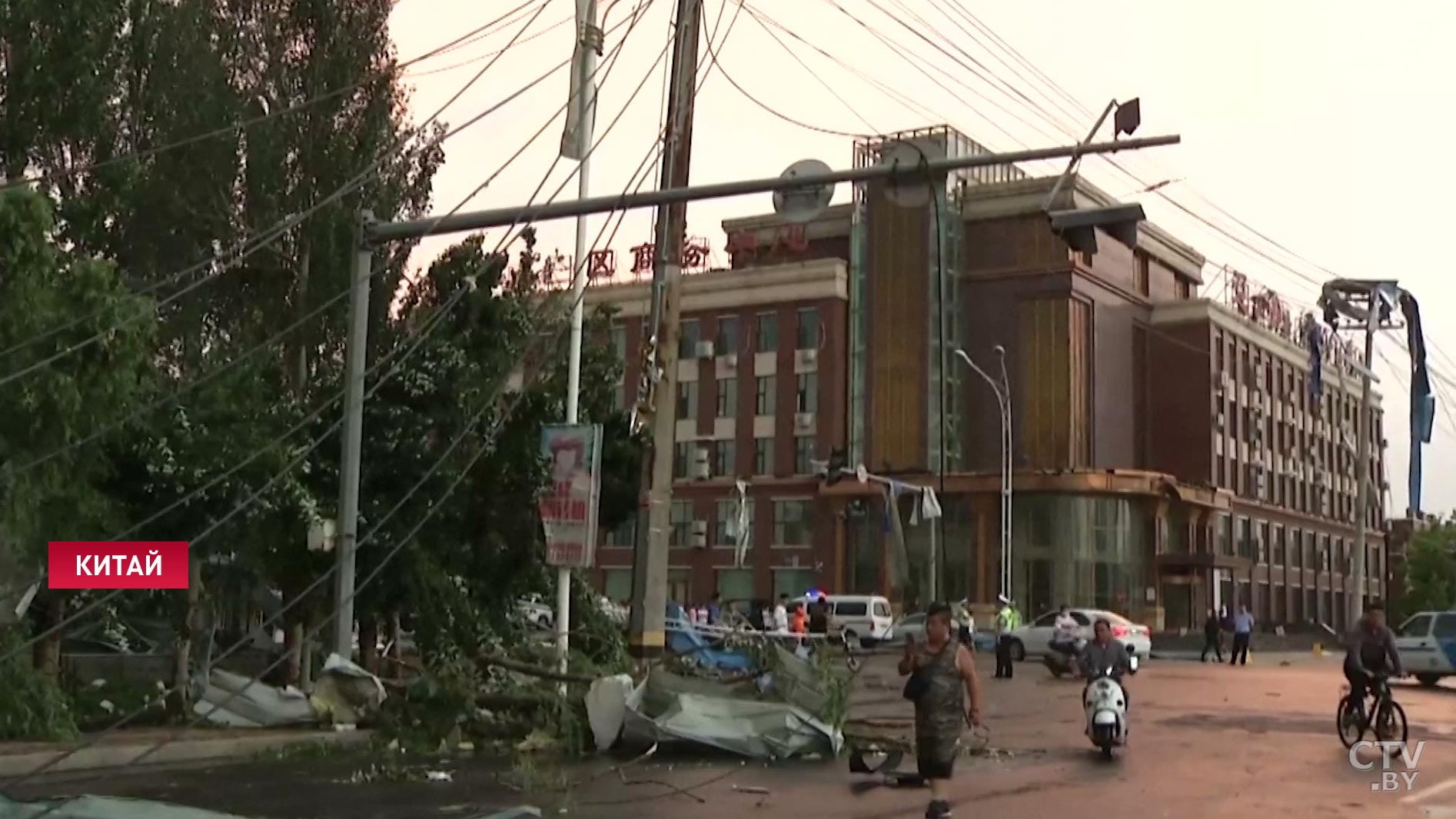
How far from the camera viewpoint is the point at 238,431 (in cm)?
1980

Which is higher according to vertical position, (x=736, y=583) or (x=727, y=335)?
(x=727, y=335)

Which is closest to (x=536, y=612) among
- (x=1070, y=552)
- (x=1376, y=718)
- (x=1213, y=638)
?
(x=1376, y=718)

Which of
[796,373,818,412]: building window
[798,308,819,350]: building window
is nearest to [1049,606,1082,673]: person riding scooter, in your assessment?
[796,373,818,412]: building window

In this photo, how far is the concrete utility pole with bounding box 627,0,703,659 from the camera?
53.5 feet

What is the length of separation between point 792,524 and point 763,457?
13.0 ft

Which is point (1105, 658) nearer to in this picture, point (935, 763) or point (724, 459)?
point (935, 763)

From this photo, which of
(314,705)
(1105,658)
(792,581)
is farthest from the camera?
(792,581)

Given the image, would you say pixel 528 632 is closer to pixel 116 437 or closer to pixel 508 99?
pixel 116 437

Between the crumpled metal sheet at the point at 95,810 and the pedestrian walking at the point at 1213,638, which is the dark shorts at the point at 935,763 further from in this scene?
the pedestrian walking at the point at 1213,638

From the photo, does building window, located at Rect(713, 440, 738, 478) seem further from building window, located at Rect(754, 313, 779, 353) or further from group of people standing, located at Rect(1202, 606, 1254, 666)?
group of people standing, located at Rect(1202, 606, 1254, 666)

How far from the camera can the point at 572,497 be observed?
17.7 metres

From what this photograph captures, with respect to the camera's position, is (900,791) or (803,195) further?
(803,195)

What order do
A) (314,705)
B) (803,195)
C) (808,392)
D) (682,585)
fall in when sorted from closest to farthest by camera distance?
(803,195) < (314,705) < (808,392) < (682,585)

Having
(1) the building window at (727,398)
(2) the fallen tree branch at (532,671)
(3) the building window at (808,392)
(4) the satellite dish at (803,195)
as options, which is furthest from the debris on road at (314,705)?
(1) the building window at (727,398)
